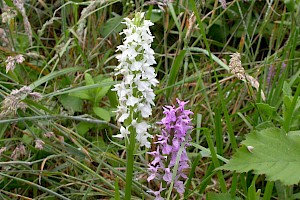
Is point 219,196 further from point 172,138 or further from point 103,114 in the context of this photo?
point 103,114

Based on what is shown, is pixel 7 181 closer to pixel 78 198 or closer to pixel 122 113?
pixel 78 198

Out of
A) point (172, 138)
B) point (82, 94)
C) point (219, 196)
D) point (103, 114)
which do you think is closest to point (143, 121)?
point (172, 138)

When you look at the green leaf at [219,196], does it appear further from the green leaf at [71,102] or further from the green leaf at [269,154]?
the green leaf at [71,102]

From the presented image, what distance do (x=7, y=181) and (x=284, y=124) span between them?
2.68ft

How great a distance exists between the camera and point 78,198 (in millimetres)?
1585

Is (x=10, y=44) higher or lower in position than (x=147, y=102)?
lower

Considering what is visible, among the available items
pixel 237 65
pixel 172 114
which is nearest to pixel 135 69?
pixel 172 114

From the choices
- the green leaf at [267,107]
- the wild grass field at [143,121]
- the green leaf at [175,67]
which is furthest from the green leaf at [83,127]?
the green leaf at [267,107]

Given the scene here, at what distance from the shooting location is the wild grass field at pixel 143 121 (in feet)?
3.60

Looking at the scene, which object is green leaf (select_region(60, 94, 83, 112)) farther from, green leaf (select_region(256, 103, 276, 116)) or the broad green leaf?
green leaf (select_region(256, 103, 276, 116))

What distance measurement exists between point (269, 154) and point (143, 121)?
0.87 feet

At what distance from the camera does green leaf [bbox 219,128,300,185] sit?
1048 mm

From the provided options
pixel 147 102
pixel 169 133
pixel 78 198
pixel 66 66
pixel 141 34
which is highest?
pixel 141 34

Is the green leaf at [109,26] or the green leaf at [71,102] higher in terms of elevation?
the green leaf at [109,26]
